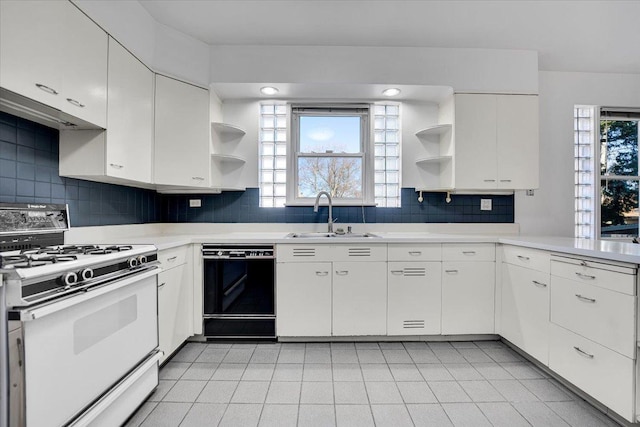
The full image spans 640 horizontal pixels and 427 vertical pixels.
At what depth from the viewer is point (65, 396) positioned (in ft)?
3.57

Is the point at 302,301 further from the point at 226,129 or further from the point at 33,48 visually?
the point at 33,48

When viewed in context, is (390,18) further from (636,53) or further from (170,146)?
(636,53)

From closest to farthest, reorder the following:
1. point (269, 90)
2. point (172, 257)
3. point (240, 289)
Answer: point (172, 257) < point (240, 289) < point (269, 90)

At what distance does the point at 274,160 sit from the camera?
3043mm

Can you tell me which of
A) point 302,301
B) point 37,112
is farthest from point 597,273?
point 37,112

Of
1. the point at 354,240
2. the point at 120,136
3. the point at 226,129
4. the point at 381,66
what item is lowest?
the point at 354,240

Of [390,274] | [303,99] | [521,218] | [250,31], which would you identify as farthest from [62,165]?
[521,218]

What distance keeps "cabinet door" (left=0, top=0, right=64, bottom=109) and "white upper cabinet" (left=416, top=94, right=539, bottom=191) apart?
284 centimetres

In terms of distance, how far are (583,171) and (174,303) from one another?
418 cm

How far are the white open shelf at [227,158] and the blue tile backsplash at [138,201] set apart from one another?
329 millimetres

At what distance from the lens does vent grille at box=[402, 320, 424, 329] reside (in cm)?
239

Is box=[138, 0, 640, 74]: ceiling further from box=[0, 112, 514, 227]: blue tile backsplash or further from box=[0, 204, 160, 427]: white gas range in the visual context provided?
box=[0, 204, 160, 427]: white gas range

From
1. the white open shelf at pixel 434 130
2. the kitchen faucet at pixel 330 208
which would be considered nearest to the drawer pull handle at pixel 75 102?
the kitchen faucet at pixel 330 208

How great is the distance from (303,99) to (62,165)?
203 cm
